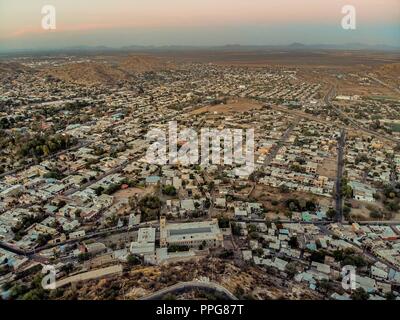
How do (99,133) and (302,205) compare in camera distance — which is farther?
(99,133)

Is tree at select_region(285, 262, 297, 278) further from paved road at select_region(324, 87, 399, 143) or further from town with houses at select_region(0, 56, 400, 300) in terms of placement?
paved road at select_region(324, 87, 399, 143)

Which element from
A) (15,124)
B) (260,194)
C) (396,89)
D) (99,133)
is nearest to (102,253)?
(260,194)

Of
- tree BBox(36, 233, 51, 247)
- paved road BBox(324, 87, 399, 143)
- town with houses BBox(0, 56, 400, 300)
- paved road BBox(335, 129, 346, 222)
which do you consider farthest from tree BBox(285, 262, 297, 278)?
paved road BBox(324, 87, 399, 143)

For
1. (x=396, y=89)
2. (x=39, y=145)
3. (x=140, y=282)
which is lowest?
(x=140, y=282)

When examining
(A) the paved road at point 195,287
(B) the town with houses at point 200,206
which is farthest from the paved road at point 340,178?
(A) the paved road at point 195,287

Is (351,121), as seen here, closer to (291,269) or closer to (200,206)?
(200,206)

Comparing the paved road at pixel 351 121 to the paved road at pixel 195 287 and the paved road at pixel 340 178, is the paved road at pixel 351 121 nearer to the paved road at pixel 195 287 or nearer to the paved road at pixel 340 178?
the paved road at pixel 340 178

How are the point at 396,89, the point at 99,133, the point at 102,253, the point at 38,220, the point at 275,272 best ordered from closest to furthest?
1. the point at 275,272
2. the point at 102,253
3. the point at 38,220
4. the point at 99,133
5. the point at 396,89

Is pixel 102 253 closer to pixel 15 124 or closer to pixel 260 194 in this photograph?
pixel 260 194
